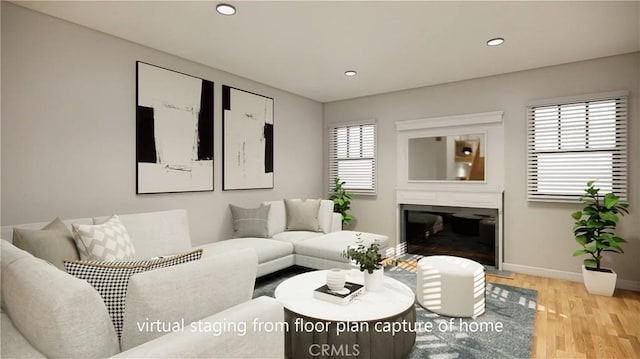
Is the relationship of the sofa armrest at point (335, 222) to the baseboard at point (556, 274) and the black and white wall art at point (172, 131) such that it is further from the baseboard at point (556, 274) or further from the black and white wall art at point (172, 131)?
the baseboard at point (556, 274)

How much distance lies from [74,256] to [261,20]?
7.67ft

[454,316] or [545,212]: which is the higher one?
[545,212]

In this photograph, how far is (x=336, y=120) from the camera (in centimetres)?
595

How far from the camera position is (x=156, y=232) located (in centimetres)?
312

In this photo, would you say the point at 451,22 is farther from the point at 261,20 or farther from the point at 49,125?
the point at 49,125

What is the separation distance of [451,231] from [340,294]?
3058 mm

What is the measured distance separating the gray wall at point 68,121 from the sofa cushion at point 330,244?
1324mm

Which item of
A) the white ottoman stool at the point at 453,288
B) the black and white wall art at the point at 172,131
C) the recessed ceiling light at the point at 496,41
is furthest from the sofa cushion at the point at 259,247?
the recessed ceiling light at the point at 496,41

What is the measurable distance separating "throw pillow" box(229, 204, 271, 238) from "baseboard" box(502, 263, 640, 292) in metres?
3.24

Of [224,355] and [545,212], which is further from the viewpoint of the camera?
[545,212]

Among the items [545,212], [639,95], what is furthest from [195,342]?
[639,95]

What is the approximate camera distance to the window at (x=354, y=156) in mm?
5551

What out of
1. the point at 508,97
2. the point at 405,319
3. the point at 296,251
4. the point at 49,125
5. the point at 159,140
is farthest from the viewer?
the point at 508,97

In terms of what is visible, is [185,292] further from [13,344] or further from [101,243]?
[101,243]
